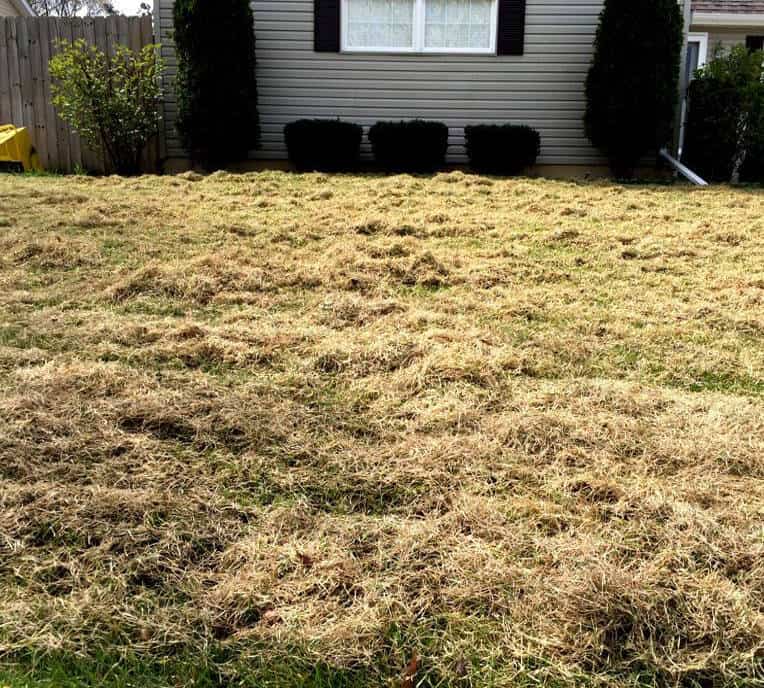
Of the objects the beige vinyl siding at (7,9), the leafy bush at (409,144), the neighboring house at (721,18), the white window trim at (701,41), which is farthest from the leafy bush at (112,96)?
the white window trim at (701,41)

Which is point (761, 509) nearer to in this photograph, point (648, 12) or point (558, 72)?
point (648, 12)

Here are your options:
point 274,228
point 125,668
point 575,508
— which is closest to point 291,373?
point 575,508

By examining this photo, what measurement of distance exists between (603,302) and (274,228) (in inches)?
101

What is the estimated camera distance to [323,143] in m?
8.96

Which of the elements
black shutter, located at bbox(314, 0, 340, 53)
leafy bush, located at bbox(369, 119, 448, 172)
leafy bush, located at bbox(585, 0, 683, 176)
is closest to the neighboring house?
leafy bush, located at bbox(585, 0, 683, 176)

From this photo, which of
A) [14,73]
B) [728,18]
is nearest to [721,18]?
[728,18]

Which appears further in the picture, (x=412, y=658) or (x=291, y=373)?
(x=291, y=373)

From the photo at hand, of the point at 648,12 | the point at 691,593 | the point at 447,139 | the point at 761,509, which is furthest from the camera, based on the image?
the point at 447,139

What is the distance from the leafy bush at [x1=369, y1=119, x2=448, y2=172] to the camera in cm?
892

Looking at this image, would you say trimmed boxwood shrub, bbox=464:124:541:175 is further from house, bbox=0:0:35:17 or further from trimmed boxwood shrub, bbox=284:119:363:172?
house, bbox=0:0:35:17

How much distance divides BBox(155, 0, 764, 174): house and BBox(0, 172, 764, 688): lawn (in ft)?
18.3

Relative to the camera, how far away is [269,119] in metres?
9.77

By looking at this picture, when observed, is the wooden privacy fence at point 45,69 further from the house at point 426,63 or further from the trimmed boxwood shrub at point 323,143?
the trimmed boxwood shrub at point 323,143

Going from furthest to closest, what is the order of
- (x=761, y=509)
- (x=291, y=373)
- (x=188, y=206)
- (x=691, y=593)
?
(x=188, y=206), (x=291, y=373), (x=761, y=509), (x=691, y=593)
